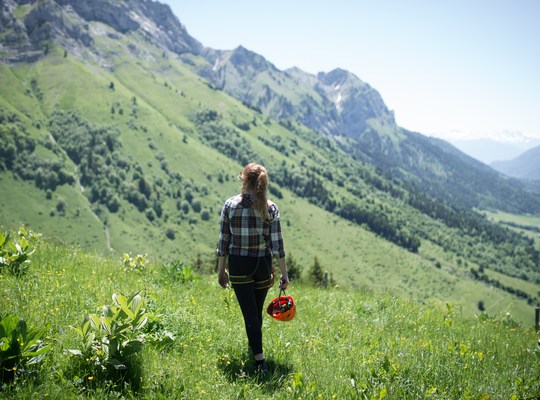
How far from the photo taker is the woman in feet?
19.8

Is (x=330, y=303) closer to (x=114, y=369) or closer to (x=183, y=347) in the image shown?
(x=183, y=347)

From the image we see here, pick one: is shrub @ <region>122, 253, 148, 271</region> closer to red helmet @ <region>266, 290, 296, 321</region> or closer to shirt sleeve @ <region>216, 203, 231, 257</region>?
shirt sleeve @ <region>216, 203, 231, 257</region>

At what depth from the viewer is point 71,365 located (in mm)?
4730

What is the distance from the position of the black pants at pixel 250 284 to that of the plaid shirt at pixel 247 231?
0.43 feet

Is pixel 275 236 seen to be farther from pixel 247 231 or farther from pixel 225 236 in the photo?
pixel 225 236

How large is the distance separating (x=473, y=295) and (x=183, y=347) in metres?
221

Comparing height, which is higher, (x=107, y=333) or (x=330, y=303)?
(x=107, y=333)

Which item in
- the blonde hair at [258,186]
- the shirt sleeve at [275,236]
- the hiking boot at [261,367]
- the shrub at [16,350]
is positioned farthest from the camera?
the shirt sleeve at [275,236]

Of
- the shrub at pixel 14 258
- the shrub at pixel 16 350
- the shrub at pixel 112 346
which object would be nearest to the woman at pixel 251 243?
the shrub at pixel 112 346

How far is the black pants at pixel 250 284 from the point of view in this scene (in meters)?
6.03

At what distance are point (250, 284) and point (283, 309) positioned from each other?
834mm

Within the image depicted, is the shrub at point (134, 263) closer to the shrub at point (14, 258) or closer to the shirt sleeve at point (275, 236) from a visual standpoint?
the shrub at point (14, 258)

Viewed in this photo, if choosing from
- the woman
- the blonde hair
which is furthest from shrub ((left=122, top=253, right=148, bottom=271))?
the blonde hair

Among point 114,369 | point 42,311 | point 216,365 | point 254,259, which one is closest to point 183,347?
point 216,365
